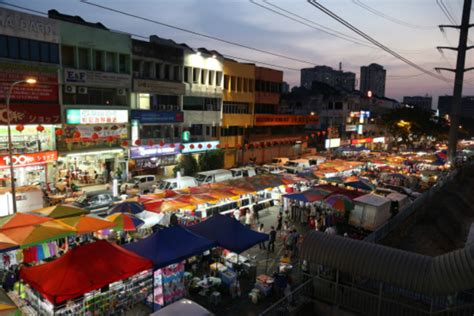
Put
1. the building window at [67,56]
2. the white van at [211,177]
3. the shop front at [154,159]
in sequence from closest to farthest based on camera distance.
Answer: 1. the building window at [67,56]
2. the white van at [211,177]
3. the shop front at [154,159]

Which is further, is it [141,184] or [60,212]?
[141,184]

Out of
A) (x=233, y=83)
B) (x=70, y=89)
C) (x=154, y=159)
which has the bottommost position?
(x=154, y=159)

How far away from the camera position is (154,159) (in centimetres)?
3859

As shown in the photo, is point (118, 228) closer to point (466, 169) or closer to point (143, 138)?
point (143, 138)

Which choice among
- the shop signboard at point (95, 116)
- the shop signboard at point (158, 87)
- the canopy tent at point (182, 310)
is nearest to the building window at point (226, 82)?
the shop signboard at point (158, 87)

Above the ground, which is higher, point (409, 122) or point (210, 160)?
point (409, 122)

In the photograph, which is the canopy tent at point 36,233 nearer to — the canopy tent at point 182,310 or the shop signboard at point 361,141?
the canopy tent at point 182,310

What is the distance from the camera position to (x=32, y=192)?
918 inches

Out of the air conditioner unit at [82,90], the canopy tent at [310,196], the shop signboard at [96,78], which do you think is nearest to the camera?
the canopy tent at [310,196]

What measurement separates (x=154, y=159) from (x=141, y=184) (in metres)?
6.20

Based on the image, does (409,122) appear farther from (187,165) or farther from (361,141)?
(187,165)

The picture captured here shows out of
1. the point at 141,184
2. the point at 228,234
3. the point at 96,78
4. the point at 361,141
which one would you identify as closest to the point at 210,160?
the point at 141,184

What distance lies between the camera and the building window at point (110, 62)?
33750 mm

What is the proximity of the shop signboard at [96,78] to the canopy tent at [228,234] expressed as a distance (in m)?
21.4
